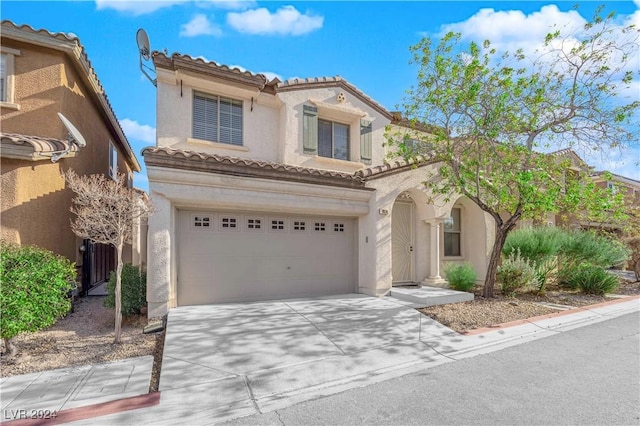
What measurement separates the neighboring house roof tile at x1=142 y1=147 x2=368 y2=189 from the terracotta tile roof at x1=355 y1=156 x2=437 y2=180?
0.25 meters

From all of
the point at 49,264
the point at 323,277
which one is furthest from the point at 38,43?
the point at 323,277

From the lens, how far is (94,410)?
3.63 meters

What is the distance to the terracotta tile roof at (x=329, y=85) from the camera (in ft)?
34.1

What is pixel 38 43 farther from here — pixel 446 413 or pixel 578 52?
pixel 578 52

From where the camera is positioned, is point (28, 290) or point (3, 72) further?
point (3, 72)

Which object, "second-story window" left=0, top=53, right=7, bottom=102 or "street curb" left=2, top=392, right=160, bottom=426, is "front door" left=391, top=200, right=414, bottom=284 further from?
"second-story window" left=0, top=53, right=7, bottom=102

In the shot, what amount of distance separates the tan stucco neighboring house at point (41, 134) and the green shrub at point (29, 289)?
2.03 metres

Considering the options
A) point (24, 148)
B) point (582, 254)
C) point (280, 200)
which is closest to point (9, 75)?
point (24, 148)

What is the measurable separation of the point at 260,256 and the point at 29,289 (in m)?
4.79

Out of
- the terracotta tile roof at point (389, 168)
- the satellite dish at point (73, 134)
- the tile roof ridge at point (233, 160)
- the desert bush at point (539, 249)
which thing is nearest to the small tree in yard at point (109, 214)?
the tile roof ridge at point (233, 160)

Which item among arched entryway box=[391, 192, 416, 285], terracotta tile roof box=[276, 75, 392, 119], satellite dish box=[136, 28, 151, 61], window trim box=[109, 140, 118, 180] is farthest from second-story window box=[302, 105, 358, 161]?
window trim box=[109, 140, 118, 180]

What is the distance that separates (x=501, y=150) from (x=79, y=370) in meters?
10.2

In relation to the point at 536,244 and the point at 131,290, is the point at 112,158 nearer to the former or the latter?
the point at 131,290

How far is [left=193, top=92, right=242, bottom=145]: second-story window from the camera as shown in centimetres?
957
